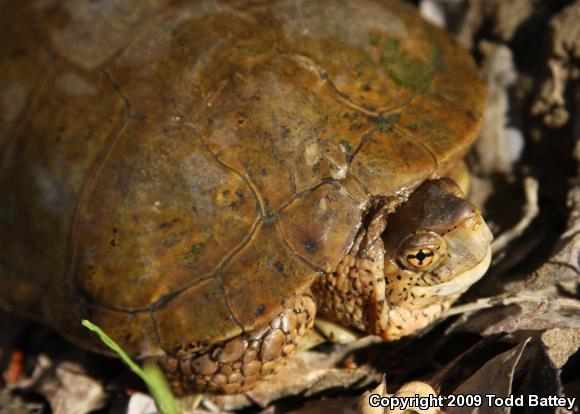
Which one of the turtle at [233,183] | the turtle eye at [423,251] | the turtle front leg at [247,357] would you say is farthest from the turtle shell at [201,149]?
the turtle eye at [423,251]

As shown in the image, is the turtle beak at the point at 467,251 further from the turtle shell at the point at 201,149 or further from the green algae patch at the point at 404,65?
the green algae patch at the point at 404,65

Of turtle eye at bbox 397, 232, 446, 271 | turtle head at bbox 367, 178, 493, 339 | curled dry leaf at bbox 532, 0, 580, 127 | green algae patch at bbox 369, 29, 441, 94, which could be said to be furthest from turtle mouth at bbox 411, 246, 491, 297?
curled dry leaf at bbox 532, 0, 580, 127

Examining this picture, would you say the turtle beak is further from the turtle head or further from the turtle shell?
the turtle shell

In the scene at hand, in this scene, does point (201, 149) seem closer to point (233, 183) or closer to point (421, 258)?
point (233, 183)

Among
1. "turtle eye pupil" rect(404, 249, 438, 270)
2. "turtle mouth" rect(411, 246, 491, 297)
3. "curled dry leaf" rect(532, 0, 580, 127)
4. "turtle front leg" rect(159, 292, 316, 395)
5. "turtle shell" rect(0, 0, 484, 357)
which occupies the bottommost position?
"turtle front leg" rect(159, 292, 316, 395)

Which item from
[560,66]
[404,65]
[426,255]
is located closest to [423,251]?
[426,255]

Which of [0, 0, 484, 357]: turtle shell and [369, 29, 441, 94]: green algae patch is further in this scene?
[369, 29, 441, 94]: green algae patch

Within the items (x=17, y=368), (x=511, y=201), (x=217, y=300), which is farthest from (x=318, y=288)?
(x=17, y=368)

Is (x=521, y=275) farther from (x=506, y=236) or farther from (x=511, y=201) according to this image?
(x=511, y=201)
